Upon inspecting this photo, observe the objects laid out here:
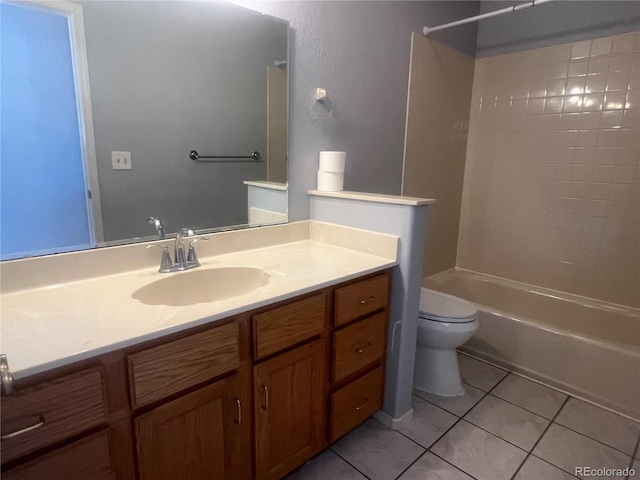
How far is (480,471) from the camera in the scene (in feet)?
4.96

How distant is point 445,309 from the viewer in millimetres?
1980

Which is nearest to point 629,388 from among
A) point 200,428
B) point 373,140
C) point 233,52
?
point 373,140

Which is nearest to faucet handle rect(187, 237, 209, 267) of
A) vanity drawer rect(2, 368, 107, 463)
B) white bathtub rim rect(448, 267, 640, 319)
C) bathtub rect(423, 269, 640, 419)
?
vanity drawer rect(2, 368, 107, 463)

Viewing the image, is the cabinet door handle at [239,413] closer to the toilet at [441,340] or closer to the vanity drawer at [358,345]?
the vanity drawer at [358,345]

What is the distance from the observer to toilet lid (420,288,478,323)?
1908 millimetres

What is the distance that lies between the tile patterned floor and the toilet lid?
428 millimetres

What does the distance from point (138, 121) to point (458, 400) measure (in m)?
1.90

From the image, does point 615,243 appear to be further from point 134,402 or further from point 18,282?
point 18,282

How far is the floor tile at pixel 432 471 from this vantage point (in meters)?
1.48

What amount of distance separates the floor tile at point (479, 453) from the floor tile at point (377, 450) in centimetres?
13

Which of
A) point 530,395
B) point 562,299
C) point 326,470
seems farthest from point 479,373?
point 326,470

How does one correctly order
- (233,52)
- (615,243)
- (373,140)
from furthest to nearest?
(615,243) → (373,140) → (233,52)

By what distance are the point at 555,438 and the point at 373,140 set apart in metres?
1.66

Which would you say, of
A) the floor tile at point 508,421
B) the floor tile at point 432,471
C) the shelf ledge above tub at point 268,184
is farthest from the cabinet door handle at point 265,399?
the floor tile at point 508,421
